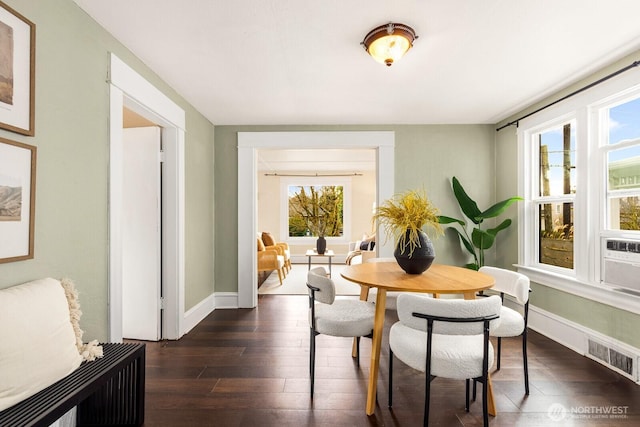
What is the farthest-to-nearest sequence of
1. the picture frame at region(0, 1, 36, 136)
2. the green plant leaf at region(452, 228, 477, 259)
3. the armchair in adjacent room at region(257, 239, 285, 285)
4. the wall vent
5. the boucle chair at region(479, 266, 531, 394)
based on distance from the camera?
the armchair in adjacent room at region(257, 239, 285, 285) → the green plant leaf at region(452, 228, 477, 259) → the wall vent → the boucle chair at region(479, 266, 531, 394) → the picture frame at region(0, 1, 36, 136)

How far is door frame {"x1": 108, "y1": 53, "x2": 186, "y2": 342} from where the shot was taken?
2047 mm

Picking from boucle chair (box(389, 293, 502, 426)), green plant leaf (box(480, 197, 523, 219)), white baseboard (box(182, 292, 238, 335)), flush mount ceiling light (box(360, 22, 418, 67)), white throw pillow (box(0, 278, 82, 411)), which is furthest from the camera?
green plant leaf (box(480, 197, 523, 219))

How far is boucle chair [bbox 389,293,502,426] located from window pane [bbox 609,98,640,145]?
6.62 ft

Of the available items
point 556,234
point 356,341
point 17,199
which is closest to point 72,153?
point 17,199

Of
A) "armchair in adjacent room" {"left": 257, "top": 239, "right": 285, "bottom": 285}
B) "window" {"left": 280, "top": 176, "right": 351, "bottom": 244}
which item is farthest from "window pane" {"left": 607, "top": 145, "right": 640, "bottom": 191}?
"window" {"left": 280, "top": 176, "right": 351, "bottom": 244}

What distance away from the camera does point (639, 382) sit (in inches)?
86.2

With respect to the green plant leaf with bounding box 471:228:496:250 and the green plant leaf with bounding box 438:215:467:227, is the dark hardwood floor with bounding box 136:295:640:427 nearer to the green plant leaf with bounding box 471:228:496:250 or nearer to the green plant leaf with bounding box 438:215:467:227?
the green plant leaf with bounding box 471:228:496:250

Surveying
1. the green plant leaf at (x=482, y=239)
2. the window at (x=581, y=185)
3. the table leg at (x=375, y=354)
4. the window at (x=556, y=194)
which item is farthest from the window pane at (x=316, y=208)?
the table leg at (x=375, y=354)

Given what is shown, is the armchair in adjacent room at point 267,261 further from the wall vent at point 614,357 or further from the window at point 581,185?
the wall vent at point 614,357

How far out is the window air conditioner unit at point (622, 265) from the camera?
223 cm

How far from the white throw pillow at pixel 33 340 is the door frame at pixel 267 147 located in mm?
2556

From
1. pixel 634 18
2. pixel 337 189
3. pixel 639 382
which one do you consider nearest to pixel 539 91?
pixel 634 18

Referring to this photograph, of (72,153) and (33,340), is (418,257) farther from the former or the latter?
(72,153)

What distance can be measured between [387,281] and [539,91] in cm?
251
